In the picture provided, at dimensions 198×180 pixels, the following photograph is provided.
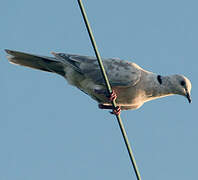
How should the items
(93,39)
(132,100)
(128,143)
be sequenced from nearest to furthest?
1. (93,39)
2. (128,143)
3. (132,100)

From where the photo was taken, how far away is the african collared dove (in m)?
7.83

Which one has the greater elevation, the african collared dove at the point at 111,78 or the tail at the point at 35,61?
the tail at the point at 35,61

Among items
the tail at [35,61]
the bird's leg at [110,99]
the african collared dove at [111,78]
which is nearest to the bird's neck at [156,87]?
the african collared dove at [111,78]

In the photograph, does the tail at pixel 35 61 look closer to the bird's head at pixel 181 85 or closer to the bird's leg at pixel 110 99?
the bird's leg at pixel 110 99

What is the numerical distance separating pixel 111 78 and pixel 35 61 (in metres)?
1.38

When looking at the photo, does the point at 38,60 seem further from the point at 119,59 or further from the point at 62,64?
the point at 119,59

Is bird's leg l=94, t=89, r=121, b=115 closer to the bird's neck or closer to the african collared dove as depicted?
the african collared dove

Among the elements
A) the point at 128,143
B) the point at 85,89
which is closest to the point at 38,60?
the point at 85,89

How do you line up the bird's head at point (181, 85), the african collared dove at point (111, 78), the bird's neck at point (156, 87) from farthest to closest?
the bird's head at point (181, 85)
the bird's neck at point (156, 87)
the african collared dove at point (111, 78)

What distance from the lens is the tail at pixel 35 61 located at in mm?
8102

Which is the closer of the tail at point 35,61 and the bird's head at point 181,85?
the tail at point 35,61

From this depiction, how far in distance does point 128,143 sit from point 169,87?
320 cm

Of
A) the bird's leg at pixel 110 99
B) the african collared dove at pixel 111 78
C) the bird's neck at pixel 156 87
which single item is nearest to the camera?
the bird's leg at pixel 110 99

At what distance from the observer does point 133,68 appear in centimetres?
812
